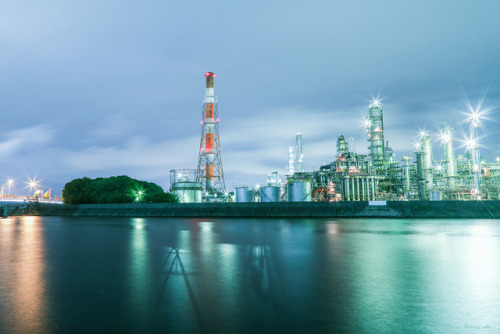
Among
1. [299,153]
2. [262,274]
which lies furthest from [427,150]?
[262,274]

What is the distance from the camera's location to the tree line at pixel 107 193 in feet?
261

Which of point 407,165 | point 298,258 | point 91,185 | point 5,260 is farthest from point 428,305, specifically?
point 91,185

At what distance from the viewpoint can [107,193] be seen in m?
80.1

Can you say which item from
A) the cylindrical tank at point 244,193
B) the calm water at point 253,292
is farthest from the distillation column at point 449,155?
the calm water at point 253,292

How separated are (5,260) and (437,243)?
60.1 ft

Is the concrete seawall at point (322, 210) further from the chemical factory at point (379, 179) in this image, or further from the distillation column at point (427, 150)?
the distillation column at point (427, 150)

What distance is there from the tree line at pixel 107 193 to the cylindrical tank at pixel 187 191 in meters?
1.33

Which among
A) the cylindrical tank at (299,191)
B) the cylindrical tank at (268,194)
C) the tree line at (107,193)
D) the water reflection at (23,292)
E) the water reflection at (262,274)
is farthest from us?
the tree line at (107,193)

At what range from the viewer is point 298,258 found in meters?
12.5

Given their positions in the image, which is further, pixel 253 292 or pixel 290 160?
pixel 290 160

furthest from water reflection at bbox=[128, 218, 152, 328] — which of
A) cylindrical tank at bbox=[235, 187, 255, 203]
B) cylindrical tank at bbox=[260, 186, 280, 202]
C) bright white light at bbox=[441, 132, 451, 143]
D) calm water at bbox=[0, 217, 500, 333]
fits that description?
bright white light at bbox=[441, 132, 451, 143]

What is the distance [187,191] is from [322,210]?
4477 centimetres

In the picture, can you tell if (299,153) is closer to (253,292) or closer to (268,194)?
(268,194)

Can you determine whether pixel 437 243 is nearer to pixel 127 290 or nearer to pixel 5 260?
pixel 127 290
